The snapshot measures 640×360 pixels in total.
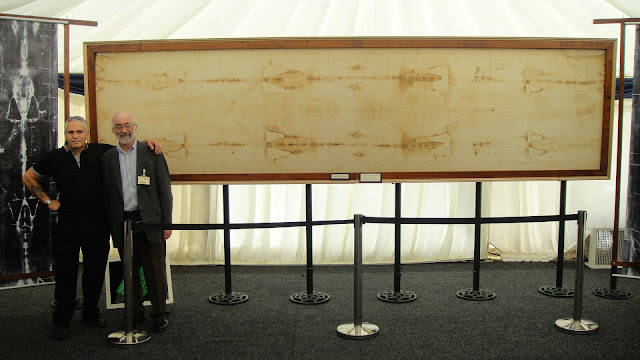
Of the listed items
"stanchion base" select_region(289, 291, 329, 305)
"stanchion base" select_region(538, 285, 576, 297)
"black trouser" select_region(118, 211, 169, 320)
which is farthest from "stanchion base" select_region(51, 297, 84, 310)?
"stanchion base" select_region(538, 285, 576, 297)

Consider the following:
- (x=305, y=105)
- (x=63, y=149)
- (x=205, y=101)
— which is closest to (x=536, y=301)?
(x=305, y=105)

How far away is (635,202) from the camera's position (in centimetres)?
393

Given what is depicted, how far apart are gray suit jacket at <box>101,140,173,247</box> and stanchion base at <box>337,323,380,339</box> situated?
4.06ft

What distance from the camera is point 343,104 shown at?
3537mm

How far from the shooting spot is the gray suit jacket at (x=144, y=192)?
3178 mm

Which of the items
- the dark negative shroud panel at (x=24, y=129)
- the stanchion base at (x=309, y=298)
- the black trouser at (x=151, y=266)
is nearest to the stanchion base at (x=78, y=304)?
the dark negative shroud panel at (x=24, y=129)

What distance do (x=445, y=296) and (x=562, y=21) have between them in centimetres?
246

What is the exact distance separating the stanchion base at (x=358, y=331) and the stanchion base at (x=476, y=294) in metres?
1.02

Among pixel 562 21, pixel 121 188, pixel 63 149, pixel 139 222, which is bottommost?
pixel 139 222

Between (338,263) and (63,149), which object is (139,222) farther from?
(338,263)

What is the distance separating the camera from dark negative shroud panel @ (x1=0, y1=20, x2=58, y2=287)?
143 inches

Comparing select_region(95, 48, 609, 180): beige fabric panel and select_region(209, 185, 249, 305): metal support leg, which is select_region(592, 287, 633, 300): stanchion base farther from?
select_region(209, 185, 249, 305): metal support leg

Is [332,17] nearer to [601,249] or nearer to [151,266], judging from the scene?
[151,266]

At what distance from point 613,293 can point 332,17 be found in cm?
304
